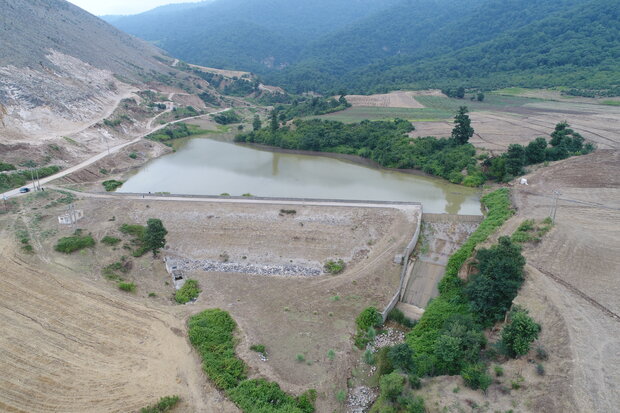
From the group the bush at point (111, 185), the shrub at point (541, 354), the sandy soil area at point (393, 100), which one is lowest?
the bush at point (111, 185)

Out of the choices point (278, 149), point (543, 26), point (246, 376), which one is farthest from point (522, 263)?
point (543, 26)

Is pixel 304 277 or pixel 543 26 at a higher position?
pixel 543 26

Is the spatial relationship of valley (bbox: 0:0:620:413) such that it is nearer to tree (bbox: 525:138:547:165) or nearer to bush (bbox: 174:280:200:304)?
bush (bbox: 174:280:200:304)

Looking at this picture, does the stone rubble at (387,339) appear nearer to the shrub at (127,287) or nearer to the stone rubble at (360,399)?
the stone rubble at (360,399)

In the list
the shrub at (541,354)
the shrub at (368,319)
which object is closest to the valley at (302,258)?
Result: the shrub at (541,354)

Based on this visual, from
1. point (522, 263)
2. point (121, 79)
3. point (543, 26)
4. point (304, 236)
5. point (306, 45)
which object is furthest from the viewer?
point (306, 45)

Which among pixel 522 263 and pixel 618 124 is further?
pixel 618 124

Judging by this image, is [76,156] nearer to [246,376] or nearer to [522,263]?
[246,376]
